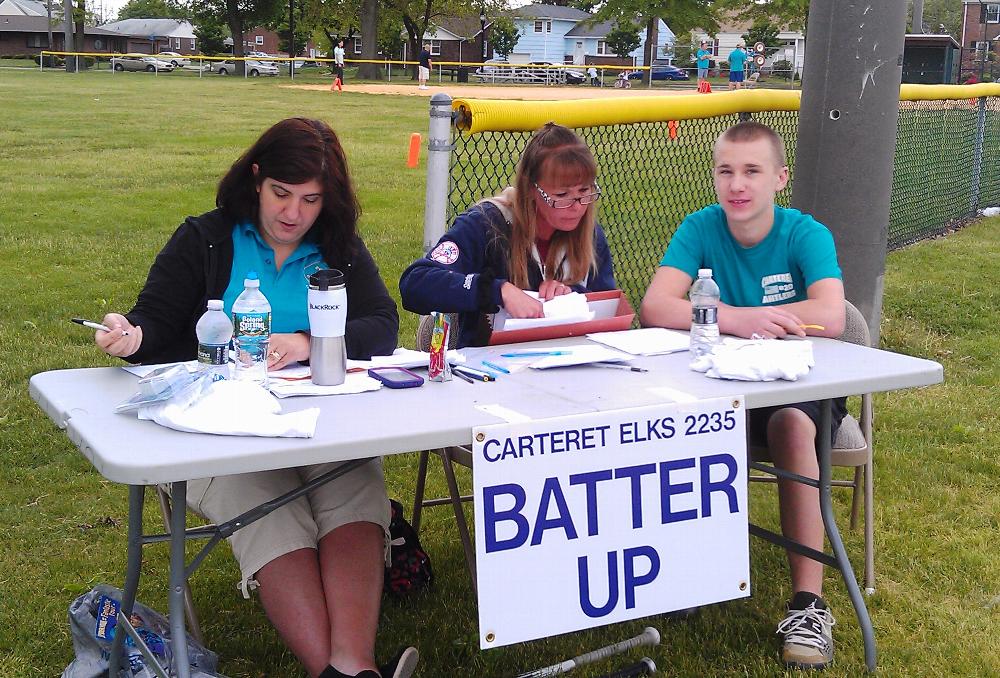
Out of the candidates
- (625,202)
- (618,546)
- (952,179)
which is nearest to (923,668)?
(618,546)

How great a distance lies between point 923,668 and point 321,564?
5.68 ft

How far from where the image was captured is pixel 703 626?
3.46 m

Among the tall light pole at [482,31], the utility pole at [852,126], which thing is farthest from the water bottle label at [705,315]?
the tall light pole at [482,31]

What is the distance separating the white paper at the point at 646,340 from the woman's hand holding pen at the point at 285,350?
35.3 inches

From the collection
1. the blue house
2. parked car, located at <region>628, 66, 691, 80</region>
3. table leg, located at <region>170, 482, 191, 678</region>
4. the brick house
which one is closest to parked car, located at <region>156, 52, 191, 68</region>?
parked car, located at <region>628, 66, 691, 80</region>

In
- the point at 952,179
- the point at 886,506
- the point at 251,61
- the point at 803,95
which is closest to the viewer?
the point at 886,506

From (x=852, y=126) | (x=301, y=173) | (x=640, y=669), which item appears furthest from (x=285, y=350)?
(x=852, y=126)

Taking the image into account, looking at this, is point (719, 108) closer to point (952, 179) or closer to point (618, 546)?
point (618, 546)

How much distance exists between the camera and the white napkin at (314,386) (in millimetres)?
2648

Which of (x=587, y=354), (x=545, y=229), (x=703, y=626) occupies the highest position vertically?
(x=545, y=229)

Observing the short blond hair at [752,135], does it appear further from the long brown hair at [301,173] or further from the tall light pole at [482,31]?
the tall light pole at [482,31]

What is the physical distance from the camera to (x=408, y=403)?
262cm

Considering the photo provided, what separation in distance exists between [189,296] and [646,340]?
132 centimetres

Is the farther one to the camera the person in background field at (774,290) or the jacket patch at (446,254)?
the jacket patch at (446,254)
